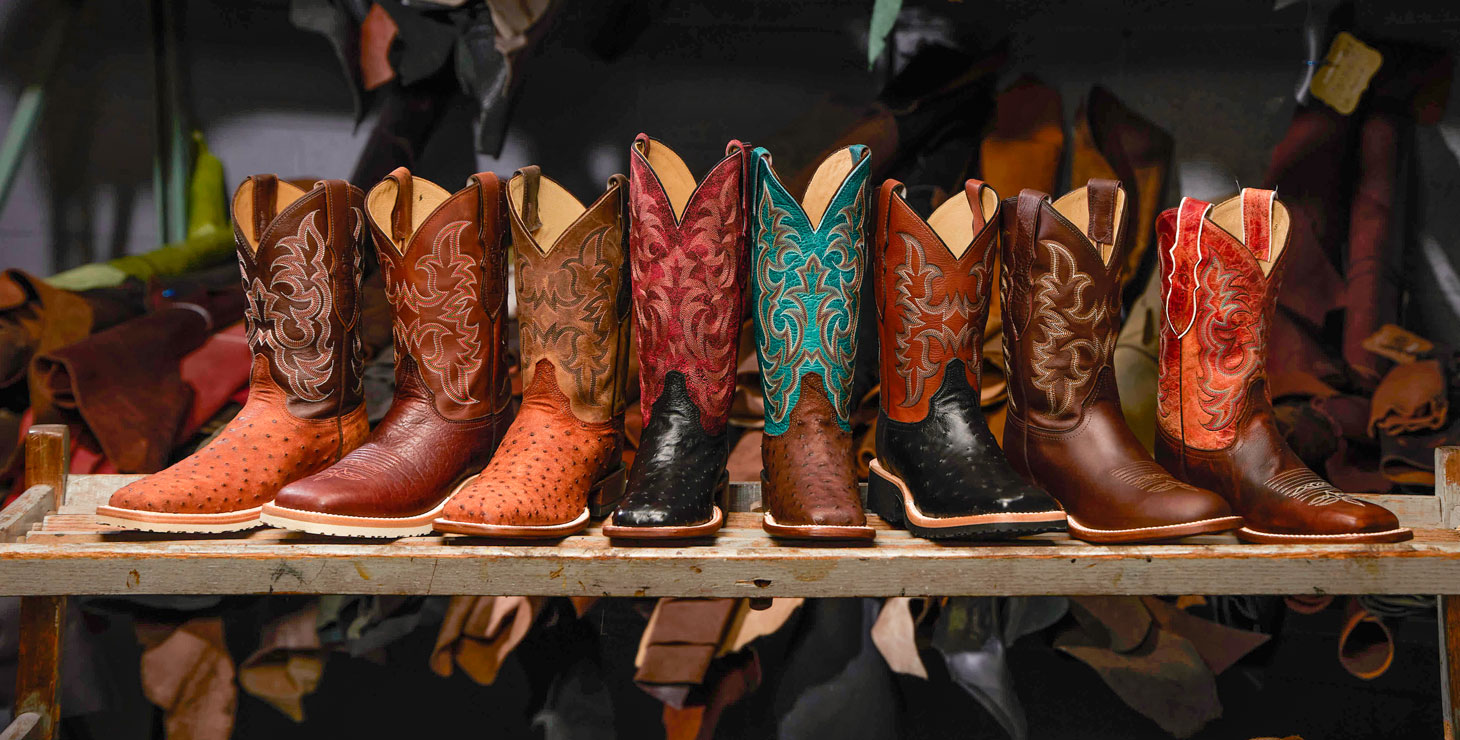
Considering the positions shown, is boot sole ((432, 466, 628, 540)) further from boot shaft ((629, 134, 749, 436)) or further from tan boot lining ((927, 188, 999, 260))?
tan boot lining ((927, 188, 999, 260))

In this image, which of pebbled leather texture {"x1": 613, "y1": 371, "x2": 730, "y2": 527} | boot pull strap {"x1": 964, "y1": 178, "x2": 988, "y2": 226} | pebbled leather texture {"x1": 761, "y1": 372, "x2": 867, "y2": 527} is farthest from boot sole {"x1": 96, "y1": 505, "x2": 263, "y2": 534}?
boot pull strap {"x1": 964, "y1": 178, "x2": 988, "y2": 226}

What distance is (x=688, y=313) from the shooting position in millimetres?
1240

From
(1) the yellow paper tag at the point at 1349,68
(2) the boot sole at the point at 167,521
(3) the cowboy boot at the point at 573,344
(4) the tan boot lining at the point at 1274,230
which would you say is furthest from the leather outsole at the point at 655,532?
(1) the yellow paper tag at the point at 1349,68

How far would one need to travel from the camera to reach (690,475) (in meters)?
1.20

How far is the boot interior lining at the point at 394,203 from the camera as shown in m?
1.29

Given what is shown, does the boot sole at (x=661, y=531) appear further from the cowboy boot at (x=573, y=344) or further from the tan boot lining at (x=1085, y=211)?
the tan boot lining at (x=1085, y=211)

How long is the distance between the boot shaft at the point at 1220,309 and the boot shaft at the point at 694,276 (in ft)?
2.43

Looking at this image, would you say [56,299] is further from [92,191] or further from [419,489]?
[419,489]

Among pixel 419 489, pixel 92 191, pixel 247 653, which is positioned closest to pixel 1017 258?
pixel 419 489

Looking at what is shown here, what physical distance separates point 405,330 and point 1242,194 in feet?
4.71

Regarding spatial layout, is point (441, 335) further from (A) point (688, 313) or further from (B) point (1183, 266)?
(B) point (1183, 266)

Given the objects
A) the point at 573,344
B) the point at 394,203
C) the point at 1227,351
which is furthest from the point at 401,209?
the point at 1227,351

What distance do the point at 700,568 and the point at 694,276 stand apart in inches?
18.3

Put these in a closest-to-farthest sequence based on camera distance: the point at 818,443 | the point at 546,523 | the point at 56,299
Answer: the point at 546,523
the point at 818,443
the point at 56,299
